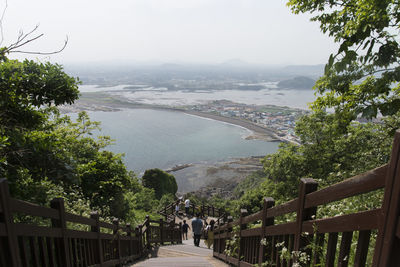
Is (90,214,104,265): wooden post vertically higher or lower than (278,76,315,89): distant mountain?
lower

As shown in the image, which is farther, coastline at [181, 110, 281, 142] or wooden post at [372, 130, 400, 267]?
coastline at [181, 110, 281, 142]

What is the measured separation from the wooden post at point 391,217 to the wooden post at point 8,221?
2.19m

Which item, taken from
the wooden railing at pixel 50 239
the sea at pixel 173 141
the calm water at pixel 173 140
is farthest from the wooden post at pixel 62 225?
the calm water at pixel 173 140

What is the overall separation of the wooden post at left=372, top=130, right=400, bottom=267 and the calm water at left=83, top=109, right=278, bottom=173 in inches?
1790

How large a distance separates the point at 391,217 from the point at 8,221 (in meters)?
2.23

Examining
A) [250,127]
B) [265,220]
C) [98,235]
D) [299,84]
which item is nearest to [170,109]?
[250,127]

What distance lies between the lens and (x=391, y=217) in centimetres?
128

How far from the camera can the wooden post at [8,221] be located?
1.81 m

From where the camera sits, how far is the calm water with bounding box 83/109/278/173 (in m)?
52.3

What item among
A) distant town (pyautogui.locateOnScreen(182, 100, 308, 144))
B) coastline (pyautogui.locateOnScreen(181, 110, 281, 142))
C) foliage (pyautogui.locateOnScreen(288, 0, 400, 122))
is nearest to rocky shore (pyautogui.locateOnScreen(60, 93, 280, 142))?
coastline (pyautogui.locateOnScreen(181, 110, 281, 142))

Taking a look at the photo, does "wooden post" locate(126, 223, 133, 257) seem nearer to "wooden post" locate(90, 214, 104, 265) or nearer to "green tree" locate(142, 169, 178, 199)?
"wooden post" locate(90, 214, 104, 265)

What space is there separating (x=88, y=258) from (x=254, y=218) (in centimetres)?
213

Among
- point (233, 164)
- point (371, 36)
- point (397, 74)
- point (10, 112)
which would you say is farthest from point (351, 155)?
point (233, 164)

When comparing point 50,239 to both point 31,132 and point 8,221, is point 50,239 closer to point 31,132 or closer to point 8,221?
point 8,221
